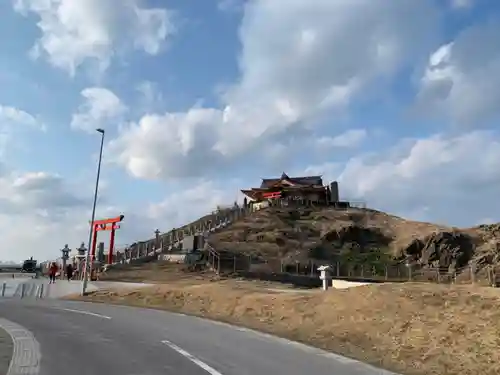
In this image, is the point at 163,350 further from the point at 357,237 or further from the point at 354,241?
the point at 357,237

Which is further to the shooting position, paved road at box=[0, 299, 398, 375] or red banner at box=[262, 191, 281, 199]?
red banner at box=[262, 191, 281, 199]

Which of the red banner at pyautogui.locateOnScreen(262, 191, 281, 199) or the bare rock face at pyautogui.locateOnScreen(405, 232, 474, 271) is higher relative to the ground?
the red banner at pyautogui.locateOnScreen(262, 191, 281, 199)

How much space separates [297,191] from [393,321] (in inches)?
3022

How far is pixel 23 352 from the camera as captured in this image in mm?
10883

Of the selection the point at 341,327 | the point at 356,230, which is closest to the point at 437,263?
the point at 356,230

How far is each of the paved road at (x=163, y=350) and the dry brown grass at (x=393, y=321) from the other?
1296 mm

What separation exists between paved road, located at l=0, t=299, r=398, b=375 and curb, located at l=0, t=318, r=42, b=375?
4 cm

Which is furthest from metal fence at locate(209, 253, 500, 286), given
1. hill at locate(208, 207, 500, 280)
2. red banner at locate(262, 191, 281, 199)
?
red banner at locate(262, 191, 281, 199)

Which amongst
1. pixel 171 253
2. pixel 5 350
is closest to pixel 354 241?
pixel 171 253

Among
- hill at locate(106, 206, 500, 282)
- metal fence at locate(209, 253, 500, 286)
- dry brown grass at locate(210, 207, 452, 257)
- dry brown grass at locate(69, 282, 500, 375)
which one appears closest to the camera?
dry brown grass at locate(69, 282, 500, 375)

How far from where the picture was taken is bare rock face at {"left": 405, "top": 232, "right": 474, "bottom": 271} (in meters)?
56.0

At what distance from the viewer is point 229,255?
4859cm

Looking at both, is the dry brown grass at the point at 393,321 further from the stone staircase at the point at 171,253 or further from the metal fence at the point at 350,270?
the stone staircase at the point at 171,253

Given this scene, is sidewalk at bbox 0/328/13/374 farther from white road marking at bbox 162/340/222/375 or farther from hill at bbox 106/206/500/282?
hill at bbox 106/206/500/282
